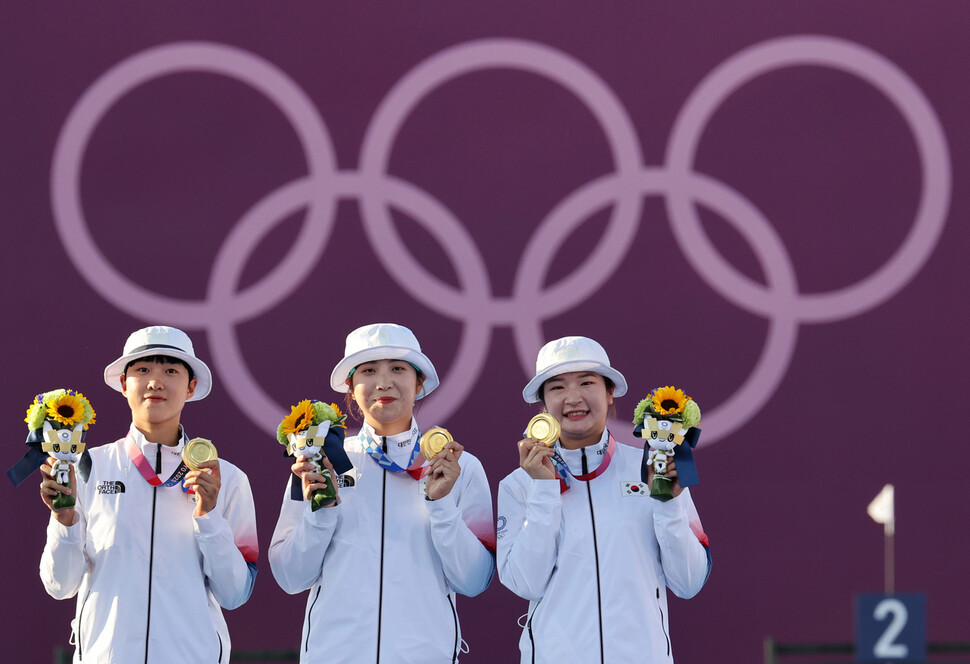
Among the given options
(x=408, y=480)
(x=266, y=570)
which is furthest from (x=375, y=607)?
(x=266, y=570)

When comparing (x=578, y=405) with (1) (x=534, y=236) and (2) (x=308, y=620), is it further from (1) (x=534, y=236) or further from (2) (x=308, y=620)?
(1) (x=534, y=236)

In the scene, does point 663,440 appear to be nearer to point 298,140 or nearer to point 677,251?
point 677,251

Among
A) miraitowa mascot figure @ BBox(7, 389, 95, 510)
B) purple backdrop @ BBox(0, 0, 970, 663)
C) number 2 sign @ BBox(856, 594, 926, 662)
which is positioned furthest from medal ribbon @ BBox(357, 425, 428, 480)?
number 2 sign @ BBox(856, 594, 926, 662)

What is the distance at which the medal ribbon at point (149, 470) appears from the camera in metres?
4.28

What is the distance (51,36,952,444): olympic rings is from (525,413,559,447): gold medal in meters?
2.43

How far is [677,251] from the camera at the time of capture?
6.58 meters

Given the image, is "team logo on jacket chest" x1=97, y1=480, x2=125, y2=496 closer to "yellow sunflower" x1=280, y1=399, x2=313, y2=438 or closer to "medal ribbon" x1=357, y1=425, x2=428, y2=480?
"yellow sunflower" x1=280, y1=399, x2=313, y2=438

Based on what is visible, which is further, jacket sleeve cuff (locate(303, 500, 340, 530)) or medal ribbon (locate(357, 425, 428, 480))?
medal ribbon (locate(357, 425, 428, 480))

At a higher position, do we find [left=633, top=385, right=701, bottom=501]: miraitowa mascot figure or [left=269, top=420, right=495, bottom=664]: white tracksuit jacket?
[left=633, top=385, right=701, bottom=501]: miraitowa mascot figure

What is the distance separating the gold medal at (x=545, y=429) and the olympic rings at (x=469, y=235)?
2.43 meters

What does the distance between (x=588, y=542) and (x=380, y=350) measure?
1.04 metres

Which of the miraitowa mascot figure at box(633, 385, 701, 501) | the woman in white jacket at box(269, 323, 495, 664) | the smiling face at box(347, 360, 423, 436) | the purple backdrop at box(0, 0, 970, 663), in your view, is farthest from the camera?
the purple backdrop at box(0, 0, 970, 663)

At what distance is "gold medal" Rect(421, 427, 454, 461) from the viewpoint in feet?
13.5

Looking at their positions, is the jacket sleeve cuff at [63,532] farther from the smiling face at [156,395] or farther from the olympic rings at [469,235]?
the olympic rings at [469,235]
